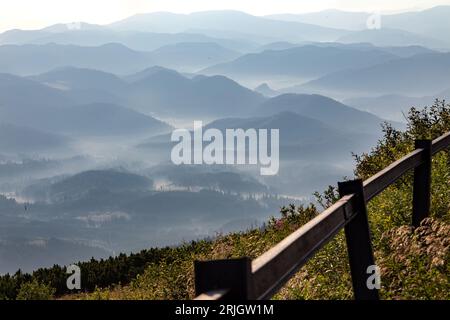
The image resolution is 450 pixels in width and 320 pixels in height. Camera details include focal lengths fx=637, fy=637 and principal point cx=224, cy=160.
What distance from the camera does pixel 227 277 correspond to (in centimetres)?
308

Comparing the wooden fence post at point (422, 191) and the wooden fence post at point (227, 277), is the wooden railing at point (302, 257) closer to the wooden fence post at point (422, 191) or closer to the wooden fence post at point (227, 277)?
the wooden fence post at point (227, 277)

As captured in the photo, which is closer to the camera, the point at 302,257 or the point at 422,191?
the point at 302,257

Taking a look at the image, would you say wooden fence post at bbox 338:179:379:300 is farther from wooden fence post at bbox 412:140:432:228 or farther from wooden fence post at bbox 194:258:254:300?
wooden fence post at bbox 412:140:432:228

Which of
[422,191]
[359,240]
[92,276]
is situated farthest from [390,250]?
[92,276]

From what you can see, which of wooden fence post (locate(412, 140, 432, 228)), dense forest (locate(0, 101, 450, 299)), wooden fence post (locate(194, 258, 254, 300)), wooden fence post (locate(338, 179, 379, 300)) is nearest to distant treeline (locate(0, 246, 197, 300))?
dense forest (locate(0, 101, 450, 299))

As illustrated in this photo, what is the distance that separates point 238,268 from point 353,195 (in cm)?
261

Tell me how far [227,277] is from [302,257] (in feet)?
3.25

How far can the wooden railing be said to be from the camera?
307 centimetres

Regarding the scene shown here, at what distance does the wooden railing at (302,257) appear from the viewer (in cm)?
307

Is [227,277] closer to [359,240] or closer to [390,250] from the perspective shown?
[359,240]

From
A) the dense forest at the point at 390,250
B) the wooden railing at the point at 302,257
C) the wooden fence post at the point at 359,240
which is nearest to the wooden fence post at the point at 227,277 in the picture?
the wooden railing at the point at 302,257
